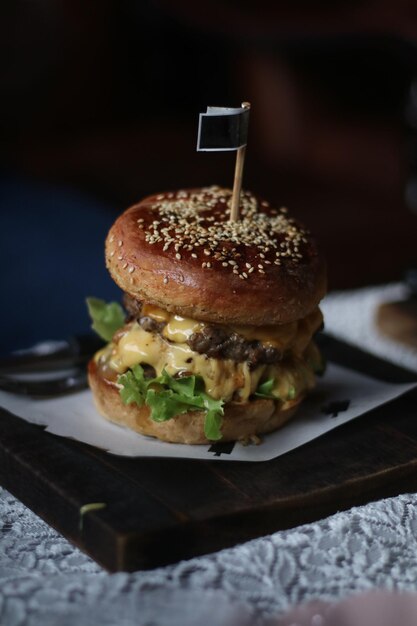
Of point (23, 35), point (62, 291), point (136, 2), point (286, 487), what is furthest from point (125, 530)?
point (136, 2)

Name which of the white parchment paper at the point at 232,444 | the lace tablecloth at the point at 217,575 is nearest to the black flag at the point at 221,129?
the white parchment paper at the point at 232,444

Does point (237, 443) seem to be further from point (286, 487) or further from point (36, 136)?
point (36, 136)

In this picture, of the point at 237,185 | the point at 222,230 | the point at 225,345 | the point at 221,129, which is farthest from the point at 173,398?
the point at 221,129

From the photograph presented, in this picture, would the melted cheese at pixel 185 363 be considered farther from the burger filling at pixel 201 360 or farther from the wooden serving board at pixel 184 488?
the wooden serving board at pixel 184 488

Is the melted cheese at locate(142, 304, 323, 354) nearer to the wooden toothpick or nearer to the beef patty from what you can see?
the beef patty

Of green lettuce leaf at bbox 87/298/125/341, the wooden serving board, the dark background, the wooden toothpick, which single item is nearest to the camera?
the wooden serving board

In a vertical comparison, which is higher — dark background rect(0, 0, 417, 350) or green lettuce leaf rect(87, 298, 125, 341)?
green lettuce leaf rect(87, 298, 125, 341)

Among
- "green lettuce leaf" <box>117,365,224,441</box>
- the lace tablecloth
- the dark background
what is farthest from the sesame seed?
the dark background

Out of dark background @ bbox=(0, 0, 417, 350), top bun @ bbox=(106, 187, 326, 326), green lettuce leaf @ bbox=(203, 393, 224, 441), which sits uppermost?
top bun @ bbox=(106, 187, 326, 326)
